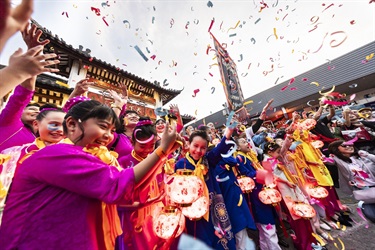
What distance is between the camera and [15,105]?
148 cm

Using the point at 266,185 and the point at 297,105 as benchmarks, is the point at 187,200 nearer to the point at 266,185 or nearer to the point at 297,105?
the point at 266,185

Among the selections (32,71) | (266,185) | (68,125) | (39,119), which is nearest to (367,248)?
(266,185)

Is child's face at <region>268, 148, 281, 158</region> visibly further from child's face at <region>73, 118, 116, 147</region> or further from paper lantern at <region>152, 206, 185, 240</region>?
child's face at <region>73, 118, 116, 147</region>

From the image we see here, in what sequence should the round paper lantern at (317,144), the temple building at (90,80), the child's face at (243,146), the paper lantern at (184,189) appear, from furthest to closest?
1. the temple building at (90,80)
2. the round paper lantern at (317,144)
3. the child's face at (243,146)
4. the paper lantern at (184,189)

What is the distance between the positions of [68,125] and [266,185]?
9.85 feet

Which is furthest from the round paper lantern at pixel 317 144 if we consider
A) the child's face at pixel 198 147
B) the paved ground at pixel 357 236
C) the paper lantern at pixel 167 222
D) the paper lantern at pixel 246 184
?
the paper lantern at pixel 167 222

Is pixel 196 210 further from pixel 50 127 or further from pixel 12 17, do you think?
pixel 12 17

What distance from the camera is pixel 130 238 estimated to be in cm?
Answer: 164

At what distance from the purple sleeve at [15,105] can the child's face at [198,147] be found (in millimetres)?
1893

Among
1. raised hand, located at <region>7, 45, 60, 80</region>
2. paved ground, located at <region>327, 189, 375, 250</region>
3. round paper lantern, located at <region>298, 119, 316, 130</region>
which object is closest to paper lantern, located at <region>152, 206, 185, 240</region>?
raised hand, located at <region>7, 45, 60, 80</region>

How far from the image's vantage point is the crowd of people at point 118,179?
32.1 inches

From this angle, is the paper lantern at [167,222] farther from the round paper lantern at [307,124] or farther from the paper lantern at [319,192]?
the round paper lantern at [307,124]

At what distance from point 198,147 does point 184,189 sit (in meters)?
0.88

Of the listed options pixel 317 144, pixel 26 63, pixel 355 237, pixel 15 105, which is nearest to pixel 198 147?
pixel 26 63
